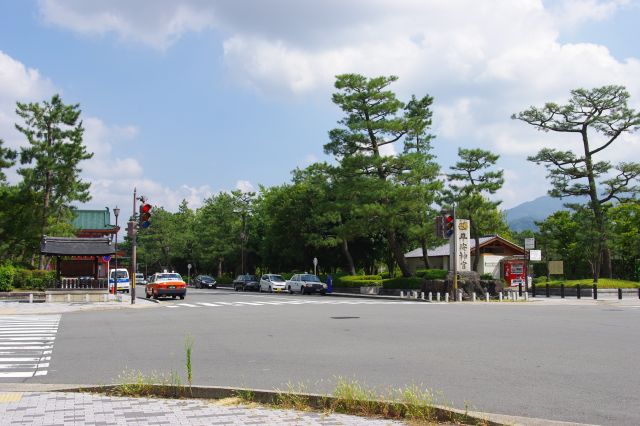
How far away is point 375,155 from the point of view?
145ft

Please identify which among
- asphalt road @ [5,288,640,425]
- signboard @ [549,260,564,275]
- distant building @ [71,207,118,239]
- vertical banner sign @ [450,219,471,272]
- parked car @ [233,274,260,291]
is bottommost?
parked car @ [233,274,260,291]

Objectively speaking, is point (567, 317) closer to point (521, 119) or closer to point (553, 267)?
point (553, 267)

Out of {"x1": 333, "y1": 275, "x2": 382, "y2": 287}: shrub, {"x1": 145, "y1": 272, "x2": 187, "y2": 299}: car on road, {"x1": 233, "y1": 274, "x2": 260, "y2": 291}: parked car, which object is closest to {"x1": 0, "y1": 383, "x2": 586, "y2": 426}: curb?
{"x1": 145, "y1": 272, "x2": 187, "y2": 299}: car on road

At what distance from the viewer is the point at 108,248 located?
36188 mm

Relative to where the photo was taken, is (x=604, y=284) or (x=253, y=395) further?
(x=604, y=284)

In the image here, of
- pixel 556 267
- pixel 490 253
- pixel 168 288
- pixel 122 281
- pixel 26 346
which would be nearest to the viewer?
pixel 26 346

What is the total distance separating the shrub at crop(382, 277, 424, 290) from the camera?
4178cm

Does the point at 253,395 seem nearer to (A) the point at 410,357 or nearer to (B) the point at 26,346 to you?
(A) the point at 410,357

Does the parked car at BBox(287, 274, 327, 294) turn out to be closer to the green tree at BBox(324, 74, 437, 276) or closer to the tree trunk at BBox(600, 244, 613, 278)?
the green tree at BBox(324, 74, 437, 276)

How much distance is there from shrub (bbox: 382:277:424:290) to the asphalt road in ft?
73.9

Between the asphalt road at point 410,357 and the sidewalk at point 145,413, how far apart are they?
1.57m

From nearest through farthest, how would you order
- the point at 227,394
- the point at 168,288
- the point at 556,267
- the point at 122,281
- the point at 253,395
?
the point at 253,395 → the point at 227,394 → the point at 168,288 → the point at 556,267 → the point at 122,281

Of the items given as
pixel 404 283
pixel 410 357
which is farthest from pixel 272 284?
pixel 410 357

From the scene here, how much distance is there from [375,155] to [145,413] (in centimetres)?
3883
